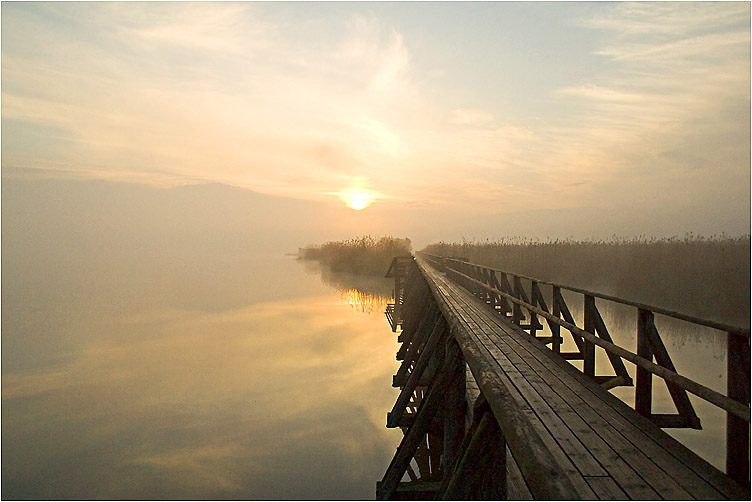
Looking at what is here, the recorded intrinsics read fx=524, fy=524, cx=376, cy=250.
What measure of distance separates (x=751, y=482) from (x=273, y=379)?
1400cm

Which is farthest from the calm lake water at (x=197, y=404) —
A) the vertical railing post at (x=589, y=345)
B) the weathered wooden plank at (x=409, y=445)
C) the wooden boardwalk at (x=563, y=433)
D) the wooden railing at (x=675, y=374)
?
the wooden railing at (x=675, y=374)

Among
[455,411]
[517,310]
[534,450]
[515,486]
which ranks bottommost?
[455,411]

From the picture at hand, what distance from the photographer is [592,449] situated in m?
3.60

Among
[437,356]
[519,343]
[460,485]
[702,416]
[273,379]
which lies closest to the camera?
[460,485]

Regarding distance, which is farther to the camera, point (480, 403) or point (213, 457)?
point (213, 457)

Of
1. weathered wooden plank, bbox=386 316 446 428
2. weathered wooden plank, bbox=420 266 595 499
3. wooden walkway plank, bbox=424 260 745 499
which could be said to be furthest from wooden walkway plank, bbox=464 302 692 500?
weathered wooden plank, bbox=386 316 446 428

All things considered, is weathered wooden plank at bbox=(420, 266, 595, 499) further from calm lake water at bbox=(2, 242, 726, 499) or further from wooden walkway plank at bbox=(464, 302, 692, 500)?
calm lake water at bbox=(2, 242, 726, 499)

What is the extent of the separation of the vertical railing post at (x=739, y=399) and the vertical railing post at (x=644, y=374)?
4.53 feet

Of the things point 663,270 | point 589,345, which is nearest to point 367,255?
point 663,270

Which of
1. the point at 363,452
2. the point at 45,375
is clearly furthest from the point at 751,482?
the point at 45,375

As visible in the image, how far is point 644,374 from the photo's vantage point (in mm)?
4898

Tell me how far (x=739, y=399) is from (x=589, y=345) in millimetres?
3370

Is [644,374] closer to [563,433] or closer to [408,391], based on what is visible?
[563,433]

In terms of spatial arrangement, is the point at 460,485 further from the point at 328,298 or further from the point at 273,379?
the point at 328,298
